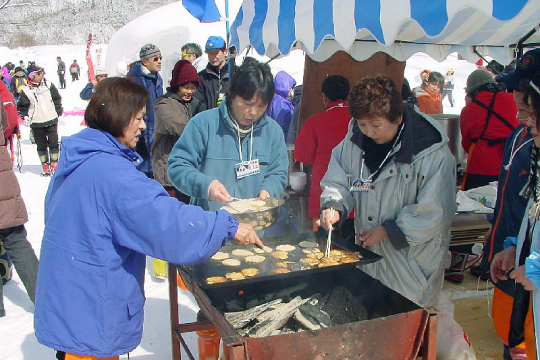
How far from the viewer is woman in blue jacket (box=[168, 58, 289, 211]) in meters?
2.86

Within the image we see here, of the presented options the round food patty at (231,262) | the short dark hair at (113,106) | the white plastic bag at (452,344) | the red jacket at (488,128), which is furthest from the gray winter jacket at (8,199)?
the red jacket at (488,128)

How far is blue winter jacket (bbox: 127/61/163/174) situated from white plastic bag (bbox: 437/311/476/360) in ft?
12.0

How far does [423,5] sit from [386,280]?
1704 millimetres

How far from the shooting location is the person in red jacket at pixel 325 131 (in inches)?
173

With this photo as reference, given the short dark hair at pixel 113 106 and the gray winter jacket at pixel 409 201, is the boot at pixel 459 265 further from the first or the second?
the short dark hair at pixel 113 106

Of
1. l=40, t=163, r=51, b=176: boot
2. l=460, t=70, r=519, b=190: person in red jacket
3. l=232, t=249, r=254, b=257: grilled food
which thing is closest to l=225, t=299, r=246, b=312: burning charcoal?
l=232, t=249, r=254, b=257: grilled food

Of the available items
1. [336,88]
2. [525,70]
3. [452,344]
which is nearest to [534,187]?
[525,70]

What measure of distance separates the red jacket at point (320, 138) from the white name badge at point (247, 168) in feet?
4.80

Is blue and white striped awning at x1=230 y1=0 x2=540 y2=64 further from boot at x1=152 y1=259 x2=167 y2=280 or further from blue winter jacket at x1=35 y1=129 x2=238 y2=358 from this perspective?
boot at x1=152 y1=259 x2=167 y2=280

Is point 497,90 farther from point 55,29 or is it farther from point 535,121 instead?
point 55,29

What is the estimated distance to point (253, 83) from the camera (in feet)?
9.21

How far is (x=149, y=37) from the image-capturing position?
47.4ft

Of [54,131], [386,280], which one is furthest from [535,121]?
[54,131]

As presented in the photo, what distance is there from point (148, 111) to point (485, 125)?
373 cm
